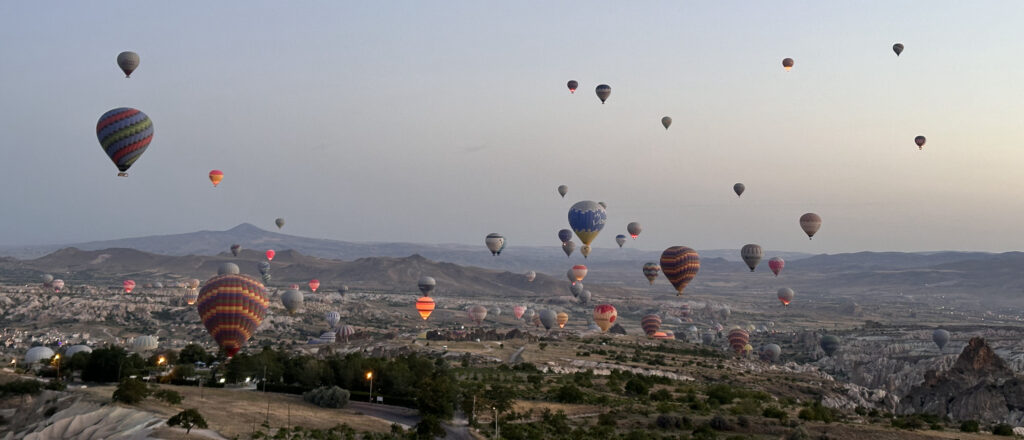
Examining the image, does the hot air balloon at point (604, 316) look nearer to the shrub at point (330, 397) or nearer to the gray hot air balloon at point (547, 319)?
the gray hot air balloon at point (547, 319)

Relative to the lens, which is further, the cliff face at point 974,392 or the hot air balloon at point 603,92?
the hot air balloon at point 603,92

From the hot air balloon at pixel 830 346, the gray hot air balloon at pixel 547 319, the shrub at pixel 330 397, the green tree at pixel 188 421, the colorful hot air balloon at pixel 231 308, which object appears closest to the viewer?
the green tree at pixel 188 421

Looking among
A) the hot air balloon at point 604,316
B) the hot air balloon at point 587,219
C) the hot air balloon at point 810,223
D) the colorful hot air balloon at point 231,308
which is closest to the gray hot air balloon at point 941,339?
the hot air balloon at point 810,223

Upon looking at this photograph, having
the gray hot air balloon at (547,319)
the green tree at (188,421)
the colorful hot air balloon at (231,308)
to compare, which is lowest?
the green tree at (188,421)

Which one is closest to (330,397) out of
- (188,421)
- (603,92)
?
(188,421)

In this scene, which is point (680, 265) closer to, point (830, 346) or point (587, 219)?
point (587, 219)

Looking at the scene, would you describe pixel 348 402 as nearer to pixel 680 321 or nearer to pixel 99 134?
pixel 99 134

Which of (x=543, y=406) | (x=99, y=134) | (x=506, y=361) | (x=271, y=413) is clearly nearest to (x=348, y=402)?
(x=271, y=413)
